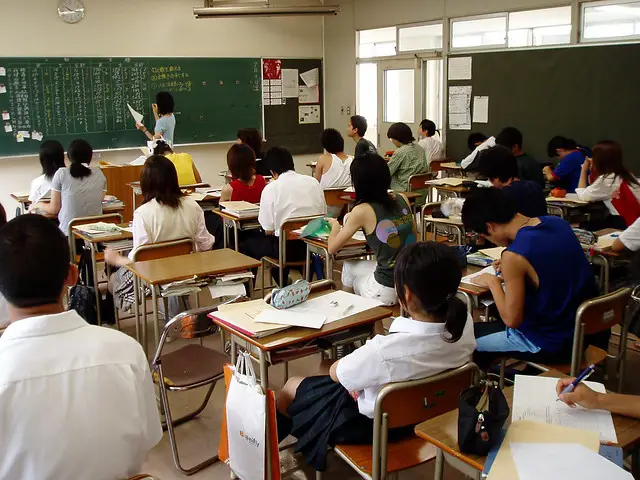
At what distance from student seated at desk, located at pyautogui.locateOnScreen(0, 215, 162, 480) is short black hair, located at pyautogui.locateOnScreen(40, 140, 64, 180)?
385cm

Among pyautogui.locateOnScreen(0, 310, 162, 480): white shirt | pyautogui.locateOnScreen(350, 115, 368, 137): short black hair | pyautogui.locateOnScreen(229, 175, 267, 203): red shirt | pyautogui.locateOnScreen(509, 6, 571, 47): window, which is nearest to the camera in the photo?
A: pyautogui.locateOnScreen(0, 310, 162, 480): white shirt

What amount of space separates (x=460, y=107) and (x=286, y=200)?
15.5 ft

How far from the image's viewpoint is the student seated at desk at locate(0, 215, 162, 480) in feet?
4.55

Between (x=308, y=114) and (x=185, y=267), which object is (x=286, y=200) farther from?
(x=308, y=114)

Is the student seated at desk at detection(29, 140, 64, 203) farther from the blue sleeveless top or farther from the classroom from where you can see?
the blue sleeveless top

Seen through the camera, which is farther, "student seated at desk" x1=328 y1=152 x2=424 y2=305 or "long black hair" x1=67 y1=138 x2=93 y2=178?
"long black hair" x1=67 y1=138 x2=93 y2=178

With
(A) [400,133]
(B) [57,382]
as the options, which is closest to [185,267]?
(B) [57,382]

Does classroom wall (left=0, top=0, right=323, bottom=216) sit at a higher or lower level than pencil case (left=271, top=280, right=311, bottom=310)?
higher

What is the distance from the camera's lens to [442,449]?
163 centimetres

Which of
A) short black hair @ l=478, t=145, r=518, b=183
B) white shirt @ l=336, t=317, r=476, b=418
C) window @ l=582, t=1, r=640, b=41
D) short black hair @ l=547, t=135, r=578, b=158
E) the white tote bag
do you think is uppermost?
window @ l=582, t=1, r=640, b=41

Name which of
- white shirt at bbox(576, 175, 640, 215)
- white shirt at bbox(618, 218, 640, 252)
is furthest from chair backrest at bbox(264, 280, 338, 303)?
white shirt at bbox(576, 175, 640, 215)

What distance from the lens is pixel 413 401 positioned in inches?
76.6

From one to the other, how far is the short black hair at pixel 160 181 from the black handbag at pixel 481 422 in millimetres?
2784

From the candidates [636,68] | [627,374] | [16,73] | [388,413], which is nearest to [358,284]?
[627,374]
